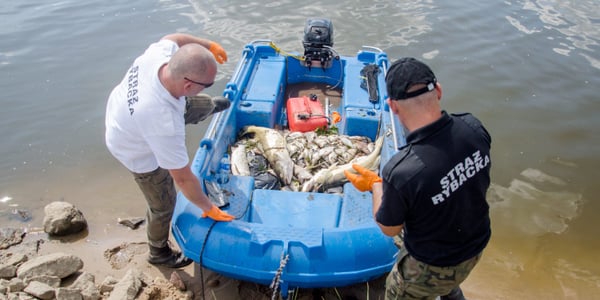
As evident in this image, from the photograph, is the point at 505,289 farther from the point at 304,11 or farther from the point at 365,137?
the point at 304,11

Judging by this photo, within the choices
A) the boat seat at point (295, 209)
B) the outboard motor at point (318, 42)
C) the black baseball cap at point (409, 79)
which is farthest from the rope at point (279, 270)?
the outboard motor at point (318, 42)

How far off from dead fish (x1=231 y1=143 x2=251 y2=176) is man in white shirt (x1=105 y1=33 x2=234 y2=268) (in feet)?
2.95

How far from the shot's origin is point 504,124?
6867 millimetres

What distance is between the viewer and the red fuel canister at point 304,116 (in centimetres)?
522

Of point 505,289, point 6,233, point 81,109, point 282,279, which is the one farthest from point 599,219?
point 81,109

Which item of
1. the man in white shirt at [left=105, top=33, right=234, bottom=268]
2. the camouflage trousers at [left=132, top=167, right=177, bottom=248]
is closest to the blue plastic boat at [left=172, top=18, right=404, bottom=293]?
the camouflage trousers at [left=132, top=167, right=177, bottom=248]

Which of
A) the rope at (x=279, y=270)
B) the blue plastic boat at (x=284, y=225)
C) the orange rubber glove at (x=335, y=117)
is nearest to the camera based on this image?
the rope at (x=279, y=270)

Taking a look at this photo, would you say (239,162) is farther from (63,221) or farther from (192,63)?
(63,221)

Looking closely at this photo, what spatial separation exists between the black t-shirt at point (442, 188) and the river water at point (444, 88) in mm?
2278

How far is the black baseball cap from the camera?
6.56ft

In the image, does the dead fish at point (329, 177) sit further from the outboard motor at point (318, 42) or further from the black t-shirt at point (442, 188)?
the outboard motor at point (318, 42)

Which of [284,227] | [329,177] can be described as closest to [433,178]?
[284,227]

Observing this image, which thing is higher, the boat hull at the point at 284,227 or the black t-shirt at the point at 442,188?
the black t-shirt at the point at 442,188

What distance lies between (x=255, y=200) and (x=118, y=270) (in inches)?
62.9
